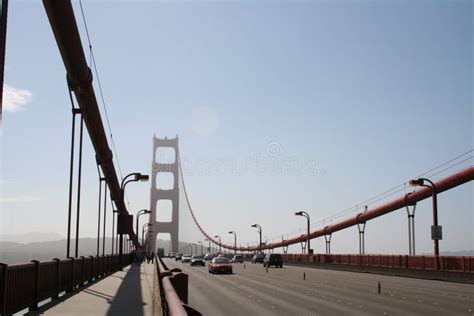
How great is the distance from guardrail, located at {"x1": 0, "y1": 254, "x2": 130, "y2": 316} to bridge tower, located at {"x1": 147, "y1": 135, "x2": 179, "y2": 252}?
4692 inches

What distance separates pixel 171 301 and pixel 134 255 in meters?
62.1

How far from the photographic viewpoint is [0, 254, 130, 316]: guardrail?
12242 millimetres

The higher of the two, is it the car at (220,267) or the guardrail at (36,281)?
the guardrail at (36,281)

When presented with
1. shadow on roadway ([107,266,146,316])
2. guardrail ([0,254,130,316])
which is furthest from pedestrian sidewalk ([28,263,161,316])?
guardrail ([0,254,130,316])

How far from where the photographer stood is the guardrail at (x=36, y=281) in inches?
482

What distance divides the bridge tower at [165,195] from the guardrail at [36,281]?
391 ft

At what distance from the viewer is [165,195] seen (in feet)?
472

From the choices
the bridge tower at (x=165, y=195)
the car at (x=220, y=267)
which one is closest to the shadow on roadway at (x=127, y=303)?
the car at (x=220, y=267)

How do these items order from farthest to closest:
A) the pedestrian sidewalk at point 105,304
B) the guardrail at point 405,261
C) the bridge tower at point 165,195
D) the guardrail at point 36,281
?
the bridge tower at point 165,195 < the guardrail at point 405,261 < the pedestrian sidewalk at point 105,304 < the guardrail at point 36,281

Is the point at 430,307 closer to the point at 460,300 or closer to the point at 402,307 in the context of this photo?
the point at 402,307

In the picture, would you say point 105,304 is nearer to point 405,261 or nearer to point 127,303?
point 127,303

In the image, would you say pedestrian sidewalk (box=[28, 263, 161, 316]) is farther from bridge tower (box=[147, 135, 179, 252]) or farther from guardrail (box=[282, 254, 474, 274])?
bridge tower (box=[147, 135, 179, 252])

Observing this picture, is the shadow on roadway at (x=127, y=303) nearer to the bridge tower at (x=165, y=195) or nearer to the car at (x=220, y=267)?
the car at (x=220, y=267)

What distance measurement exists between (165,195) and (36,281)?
12979 centimetres
